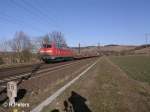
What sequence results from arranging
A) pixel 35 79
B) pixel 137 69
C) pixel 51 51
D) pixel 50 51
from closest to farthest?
pixel 35 79, pixel 137 69, pixel 51 51, pixel 50 51

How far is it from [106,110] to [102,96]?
228 centimetres

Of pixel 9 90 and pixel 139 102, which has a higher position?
pixel 9 90

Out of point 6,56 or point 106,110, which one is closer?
point 106,110

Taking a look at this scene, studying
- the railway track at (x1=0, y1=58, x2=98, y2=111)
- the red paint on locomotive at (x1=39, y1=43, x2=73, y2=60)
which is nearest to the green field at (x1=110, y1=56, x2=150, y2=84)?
the railway track at (x1=0, y1=58, x2=98, y2=111)

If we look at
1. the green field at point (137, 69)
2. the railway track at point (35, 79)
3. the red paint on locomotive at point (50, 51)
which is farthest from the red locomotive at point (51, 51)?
the railway track at point (35, 79)

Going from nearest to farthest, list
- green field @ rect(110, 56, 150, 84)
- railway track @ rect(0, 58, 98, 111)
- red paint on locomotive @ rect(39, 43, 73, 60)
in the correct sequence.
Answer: railway track @ rect(0, 58, 98, 111) < green field @ rect(110, 56, 150, 84) < red paint on locomotive @ rect(39, 43, 73, 60)

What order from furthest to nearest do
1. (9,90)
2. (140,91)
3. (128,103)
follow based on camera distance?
(140,91)
(128,103)
(9,90)

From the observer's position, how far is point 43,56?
1630 inches

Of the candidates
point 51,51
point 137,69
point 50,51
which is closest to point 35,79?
point 137,69

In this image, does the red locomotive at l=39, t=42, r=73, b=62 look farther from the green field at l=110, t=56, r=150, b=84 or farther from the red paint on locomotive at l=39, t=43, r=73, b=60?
the green field at l=110, t=56, r=150, b=84

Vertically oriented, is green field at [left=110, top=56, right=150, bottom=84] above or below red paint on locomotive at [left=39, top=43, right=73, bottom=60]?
below

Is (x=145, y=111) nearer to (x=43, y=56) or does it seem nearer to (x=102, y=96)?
(x=102, y=96)

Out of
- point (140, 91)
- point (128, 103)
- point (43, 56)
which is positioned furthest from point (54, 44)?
point (128, 103)

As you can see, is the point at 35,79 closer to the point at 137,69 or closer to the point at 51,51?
the point at 137,69
